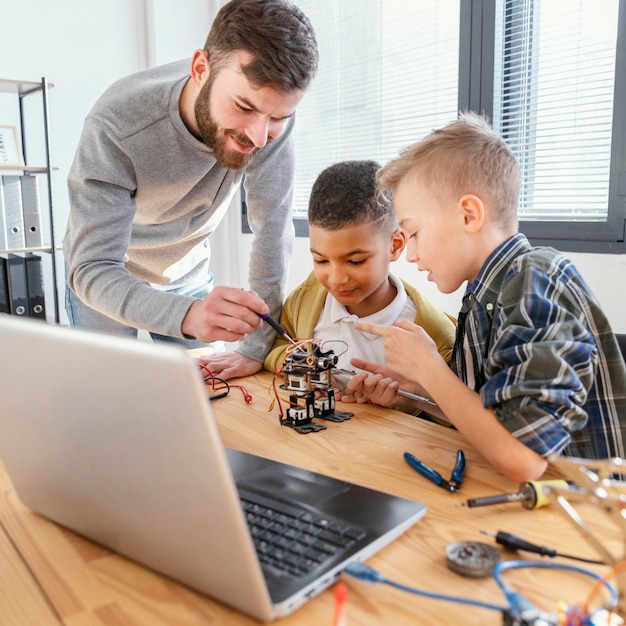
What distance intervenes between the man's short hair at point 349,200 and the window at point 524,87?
3.26 ft

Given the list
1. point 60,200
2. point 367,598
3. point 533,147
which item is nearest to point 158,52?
point 60,200

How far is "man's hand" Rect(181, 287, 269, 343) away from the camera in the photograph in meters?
1.19

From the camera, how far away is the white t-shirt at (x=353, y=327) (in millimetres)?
1504

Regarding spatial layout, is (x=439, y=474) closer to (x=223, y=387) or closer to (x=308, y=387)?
(x=308, y=387)

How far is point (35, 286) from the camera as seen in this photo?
299 cm

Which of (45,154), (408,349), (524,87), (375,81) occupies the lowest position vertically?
(408,349)

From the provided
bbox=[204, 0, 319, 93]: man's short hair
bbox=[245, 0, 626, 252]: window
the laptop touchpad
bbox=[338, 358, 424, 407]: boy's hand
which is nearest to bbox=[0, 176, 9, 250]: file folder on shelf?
bbox=[245, 0, 626, 252]: window

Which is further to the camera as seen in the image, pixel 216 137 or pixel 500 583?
pixel 216 137

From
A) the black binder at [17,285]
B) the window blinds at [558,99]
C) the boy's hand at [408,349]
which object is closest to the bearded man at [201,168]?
the boy's hand at [408,349]

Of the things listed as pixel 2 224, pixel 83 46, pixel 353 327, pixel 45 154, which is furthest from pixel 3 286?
pixel 353 327

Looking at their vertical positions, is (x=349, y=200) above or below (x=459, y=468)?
above

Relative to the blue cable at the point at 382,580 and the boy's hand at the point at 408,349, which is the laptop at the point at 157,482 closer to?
the blue cable at the point at 382,580

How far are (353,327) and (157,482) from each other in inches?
42.3

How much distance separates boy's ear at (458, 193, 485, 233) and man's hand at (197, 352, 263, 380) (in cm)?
59
